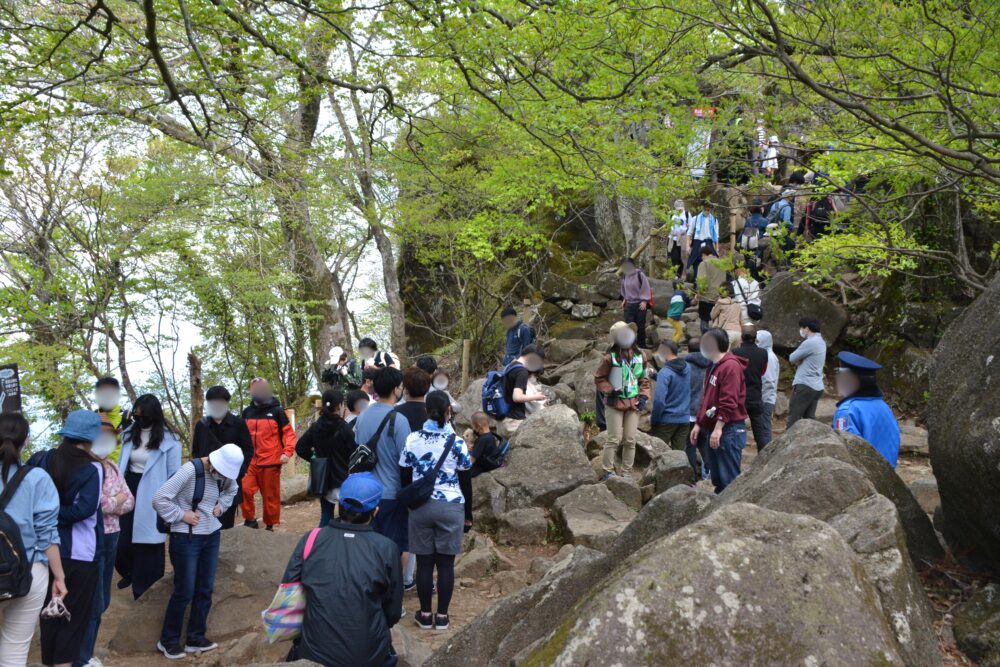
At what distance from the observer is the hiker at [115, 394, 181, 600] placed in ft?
18.4

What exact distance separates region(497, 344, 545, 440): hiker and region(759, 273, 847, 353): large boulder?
6.99m

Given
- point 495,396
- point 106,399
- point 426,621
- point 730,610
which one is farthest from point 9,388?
point 730,610

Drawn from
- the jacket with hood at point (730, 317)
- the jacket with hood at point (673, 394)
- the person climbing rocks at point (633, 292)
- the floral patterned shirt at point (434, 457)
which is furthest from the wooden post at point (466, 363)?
the floral patterned shirt at point (434, 457)

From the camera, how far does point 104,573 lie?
214 inches

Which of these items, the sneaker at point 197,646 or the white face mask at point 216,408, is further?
the white face mask at point 216,408

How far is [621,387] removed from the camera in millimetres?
8586

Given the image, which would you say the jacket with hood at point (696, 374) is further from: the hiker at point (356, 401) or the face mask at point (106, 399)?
the face mask at point (106, 399)

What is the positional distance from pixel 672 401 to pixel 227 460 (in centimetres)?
599

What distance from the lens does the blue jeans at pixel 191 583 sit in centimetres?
541

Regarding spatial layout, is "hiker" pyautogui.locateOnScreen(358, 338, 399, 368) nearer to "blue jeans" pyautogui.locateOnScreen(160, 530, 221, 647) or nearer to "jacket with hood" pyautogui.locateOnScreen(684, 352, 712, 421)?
"jacket with hood" pyautogui.locateOnScreen(684, 352, 712, 421)

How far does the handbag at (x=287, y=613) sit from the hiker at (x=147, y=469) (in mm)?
2393

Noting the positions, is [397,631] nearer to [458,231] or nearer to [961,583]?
[961,583]

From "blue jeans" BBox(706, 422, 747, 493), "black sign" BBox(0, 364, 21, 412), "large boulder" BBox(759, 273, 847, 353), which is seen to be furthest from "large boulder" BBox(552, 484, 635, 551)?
"large boulder" BBox(759, 273, 847, 353)

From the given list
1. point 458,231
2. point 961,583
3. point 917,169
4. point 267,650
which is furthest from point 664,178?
point 458,231
